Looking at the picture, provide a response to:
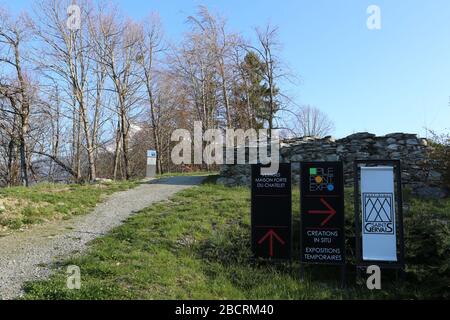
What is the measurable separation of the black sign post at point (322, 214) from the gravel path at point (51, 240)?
154 inches

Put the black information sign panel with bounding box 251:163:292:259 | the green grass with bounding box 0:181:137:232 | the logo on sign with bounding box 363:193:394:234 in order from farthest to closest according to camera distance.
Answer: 1. the green grass with bounding box 0:181:137:232
2. the black information sign panel with bounding box 251:163:292:259
3. the logo on sign with bounding box 363:193:394:234

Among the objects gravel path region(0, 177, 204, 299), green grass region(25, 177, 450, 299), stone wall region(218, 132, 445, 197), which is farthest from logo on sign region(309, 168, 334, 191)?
stone wall region(218, 132, 445, 197)

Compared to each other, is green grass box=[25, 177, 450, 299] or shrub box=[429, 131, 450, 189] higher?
shrub box=[429, 131, 450, 189]

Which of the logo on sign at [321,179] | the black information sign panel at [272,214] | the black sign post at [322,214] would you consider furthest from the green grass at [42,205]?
the logo on sign at [321,179]

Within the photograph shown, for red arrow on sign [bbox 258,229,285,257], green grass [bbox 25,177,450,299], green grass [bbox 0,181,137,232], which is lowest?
green grass [bbox 25,177,450,299]

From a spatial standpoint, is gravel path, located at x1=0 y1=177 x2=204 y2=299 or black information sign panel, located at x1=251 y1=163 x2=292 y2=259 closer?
gravel path, located at x1=0 y1=177 x2=204 y2=299

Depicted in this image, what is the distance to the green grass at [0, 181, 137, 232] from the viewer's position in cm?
932

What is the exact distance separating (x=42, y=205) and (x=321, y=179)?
7.49 meters

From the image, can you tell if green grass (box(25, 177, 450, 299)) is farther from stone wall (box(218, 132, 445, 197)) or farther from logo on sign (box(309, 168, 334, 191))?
stone wall (box(218, 132, 445, 197))

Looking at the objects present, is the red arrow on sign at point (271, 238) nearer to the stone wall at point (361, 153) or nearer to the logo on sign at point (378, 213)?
the logo on sign at point (378, 213)

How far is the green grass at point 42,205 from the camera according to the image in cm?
932

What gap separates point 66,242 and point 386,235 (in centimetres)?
563

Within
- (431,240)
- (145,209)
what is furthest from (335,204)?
(145,209)
